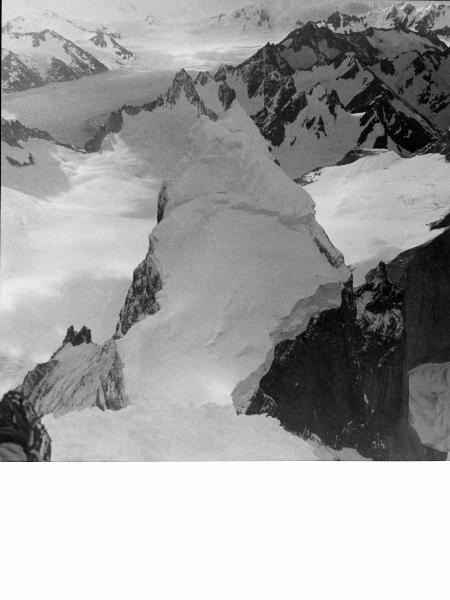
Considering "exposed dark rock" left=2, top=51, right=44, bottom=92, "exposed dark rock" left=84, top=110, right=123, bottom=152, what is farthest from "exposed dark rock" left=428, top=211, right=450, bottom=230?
"exposed dark rock" left=2, top=51, right=44, bottom=92

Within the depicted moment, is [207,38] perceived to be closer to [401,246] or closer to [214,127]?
[214,127]

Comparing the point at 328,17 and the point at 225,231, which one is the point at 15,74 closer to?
the point at 225,231

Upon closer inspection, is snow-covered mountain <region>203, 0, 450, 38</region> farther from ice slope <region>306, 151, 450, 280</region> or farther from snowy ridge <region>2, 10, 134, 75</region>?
ice slope <region>306, 151, 450, 280</region>

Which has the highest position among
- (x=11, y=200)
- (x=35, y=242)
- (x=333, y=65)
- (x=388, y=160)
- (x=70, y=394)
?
(x=333, y=65)
